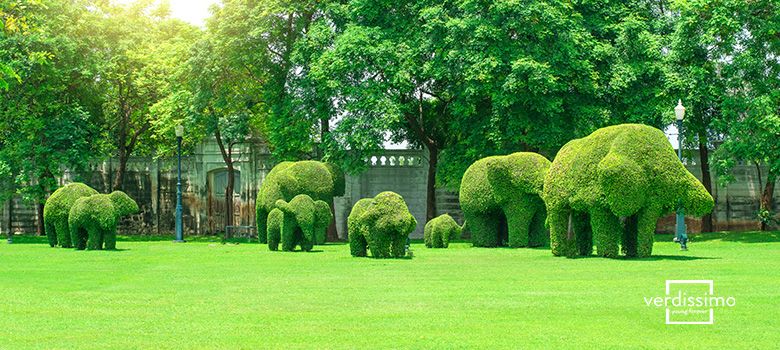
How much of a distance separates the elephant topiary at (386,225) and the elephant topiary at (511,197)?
6.39m

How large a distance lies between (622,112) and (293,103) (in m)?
13.9

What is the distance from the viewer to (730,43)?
3753 centimetres

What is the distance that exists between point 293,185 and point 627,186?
634 inches

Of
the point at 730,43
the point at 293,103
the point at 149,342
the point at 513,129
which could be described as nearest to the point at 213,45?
the point at 293,103

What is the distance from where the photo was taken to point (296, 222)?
29.5m

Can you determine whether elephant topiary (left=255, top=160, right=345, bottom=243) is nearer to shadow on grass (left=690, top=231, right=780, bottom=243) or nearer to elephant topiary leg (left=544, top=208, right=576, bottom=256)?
elephant topiary leg (left=544, top=208, right=576, bottom=256)

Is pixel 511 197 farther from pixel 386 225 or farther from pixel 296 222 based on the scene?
pixel 386 225

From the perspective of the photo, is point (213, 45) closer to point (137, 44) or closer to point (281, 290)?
point (137, 44)

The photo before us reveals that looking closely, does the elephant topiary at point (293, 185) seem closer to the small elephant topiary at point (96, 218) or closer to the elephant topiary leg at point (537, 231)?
the small elephant topiary at point (96, 218)

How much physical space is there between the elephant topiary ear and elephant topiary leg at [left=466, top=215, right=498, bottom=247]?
32.3ft

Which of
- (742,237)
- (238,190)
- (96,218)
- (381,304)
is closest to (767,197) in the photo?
(742,237)

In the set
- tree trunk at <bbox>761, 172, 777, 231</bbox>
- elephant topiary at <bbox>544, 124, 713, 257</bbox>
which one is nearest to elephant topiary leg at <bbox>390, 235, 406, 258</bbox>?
elephant topiary at <bbox>544, 124, 713, 257</bbox>

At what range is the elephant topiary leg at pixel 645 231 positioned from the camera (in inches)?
912

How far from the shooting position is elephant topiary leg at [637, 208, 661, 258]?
76.0ft
